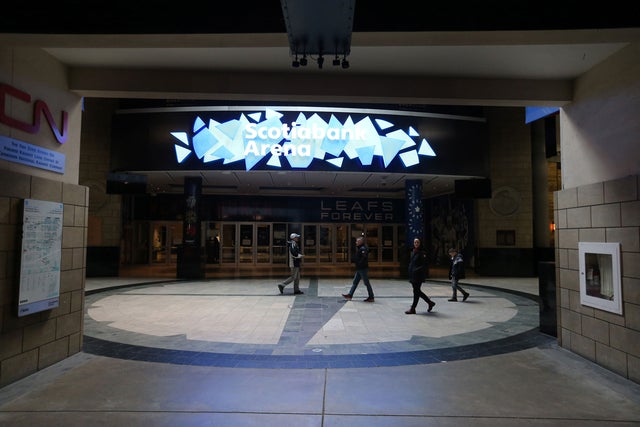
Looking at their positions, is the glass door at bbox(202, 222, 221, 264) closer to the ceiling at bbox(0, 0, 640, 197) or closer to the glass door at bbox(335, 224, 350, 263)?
the glass door at bbox(335, 224, 350, 263)

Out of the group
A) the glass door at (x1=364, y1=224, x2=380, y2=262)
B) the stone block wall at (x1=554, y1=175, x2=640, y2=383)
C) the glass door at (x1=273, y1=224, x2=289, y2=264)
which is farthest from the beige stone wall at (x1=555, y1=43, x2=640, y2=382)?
the glass door at (x1=273, y1=224, x2=289, y2=264)

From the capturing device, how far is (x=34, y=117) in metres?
4.82

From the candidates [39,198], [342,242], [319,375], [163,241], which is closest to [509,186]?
[342,242]

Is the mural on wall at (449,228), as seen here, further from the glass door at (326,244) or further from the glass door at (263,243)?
the glass door at (263,243)

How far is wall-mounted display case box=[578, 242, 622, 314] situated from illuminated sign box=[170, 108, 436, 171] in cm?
786

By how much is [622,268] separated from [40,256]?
6.86 m

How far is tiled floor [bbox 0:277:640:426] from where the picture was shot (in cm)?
372

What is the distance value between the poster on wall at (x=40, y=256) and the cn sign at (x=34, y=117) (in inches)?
34.0

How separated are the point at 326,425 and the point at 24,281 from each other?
369 cm

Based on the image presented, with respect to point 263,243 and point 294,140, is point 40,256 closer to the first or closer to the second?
point 294,140

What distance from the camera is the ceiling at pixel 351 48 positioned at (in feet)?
12.5

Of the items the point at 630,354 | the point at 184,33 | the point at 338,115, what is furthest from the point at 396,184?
the point at 184,33

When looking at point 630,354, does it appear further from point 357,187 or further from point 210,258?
point 210,258

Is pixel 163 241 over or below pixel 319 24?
below
